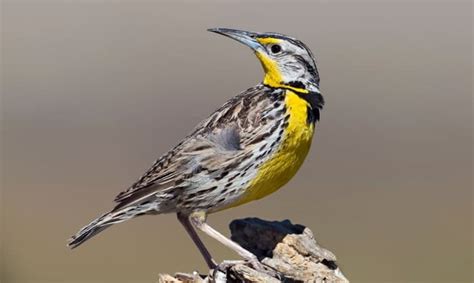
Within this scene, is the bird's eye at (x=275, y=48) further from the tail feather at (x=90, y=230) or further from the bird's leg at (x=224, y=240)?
the tail feather at (x=90, y=230)

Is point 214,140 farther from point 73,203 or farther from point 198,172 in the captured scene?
point 73,203

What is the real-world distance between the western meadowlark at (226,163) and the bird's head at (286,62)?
0.10m

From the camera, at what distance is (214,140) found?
5.92m

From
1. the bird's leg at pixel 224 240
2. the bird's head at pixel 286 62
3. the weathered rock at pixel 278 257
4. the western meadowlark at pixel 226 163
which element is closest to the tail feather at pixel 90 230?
the western meadowlark at pixel 226 163

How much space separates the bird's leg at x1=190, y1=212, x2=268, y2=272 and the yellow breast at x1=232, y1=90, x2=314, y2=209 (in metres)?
0.16

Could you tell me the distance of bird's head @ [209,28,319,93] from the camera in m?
6.12

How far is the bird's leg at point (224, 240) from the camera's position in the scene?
5512 millimetres

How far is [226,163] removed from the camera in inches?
231

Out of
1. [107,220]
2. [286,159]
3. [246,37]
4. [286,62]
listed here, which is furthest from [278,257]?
[246,37]

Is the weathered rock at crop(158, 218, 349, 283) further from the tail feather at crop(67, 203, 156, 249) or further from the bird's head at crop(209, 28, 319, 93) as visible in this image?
the bird's head at crop(209, 28, 319, 93)

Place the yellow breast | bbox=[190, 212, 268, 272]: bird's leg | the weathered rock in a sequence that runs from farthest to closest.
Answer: the yellow breast → bbox=[190, 212, 268, 272]: bird's leg → the weathered rock

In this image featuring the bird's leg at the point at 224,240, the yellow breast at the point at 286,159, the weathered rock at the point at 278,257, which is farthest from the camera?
the yellow breast at the point at 286,159

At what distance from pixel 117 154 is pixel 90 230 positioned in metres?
8.72

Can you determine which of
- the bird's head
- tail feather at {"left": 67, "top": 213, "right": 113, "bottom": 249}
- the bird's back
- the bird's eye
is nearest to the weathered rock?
the bird's back
